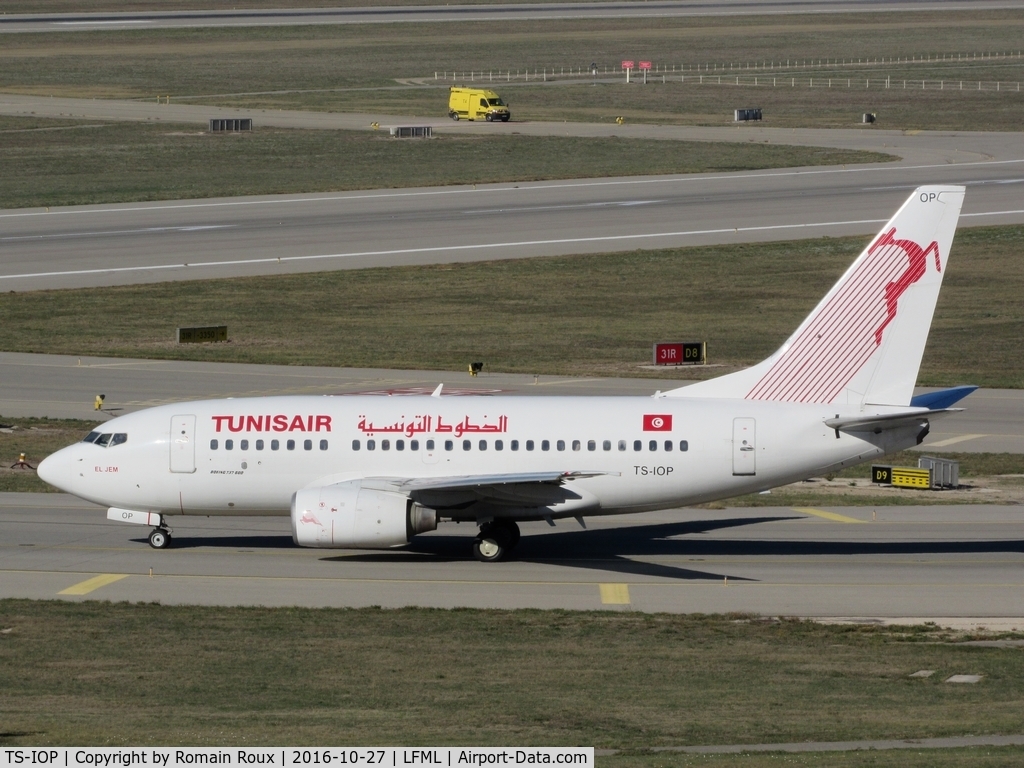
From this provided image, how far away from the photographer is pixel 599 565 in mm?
39594

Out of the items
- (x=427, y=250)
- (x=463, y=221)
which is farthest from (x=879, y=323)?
(x=463, y=221)

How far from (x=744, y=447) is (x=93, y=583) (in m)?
16.1

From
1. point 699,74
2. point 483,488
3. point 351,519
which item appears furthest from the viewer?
point 699,74

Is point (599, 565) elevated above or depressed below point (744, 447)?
below

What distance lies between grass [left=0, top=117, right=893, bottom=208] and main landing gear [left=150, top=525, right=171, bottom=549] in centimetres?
7373

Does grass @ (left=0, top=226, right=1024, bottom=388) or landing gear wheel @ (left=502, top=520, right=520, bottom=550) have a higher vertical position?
grass @ (left=0, top=226, right=1024, bottom=388)

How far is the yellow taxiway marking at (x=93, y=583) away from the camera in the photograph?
36219mm

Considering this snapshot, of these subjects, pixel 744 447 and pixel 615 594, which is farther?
pixel 744 447

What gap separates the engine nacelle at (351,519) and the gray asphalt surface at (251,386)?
18798mm

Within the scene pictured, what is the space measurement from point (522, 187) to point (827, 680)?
89.2 metres

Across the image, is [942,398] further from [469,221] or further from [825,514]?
[469,221]

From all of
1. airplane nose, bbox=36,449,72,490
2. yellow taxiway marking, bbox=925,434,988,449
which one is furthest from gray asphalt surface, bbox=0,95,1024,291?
airplane nose, bbox=36,449,72,490

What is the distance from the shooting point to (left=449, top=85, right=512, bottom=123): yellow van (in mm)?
150000

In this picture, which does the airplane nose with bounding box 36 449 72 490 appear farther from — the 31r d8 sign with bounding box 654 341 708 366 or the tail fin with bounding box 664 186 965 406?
the 31r d8 sign with bounding box 654 341 708 366
